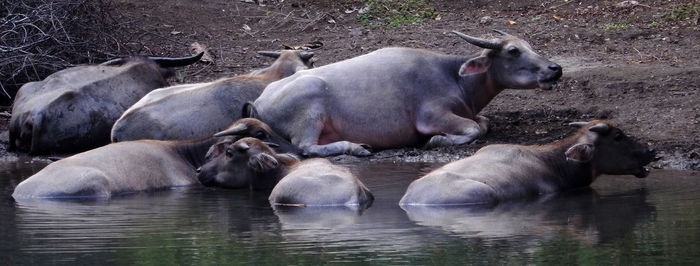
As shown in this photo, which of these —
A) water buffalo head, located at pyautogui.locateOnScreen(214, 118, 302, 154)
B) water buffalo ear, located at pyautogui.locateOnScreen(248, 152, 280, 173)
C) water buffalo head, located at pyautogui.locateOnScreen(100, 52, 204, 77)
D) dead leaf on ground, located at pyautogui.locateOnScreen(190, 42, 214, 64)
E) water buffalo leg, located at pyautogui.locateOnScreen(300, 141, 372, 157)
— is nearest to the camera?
water buffalo ear, located at pyautogui.locateOnScreen(248, 152, 280, 173)

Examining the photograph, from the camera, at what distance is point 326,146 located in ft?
40.7

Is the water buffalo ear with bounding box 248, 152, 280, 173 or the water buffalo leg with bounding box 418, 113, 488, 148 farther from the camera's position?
the water buffalo leg with bounding box 418, 113, 488, 148

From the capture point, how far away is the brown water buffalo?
8812 mm

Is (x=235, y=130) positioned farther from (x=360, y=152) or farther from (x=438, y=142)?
(x=438, y=142)

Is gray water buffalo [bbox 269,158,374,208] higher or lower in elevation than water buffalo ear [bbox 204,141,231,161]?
higher

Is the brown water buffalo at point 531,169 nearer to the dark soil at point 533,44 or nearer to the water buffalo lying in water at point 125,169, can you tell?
the dark soil at point 533,44

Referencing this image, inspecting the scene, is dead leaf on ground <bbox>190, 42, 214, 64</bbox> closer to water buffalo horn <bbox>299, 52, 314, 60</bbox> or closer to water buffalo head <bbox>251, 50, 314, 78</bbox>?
water buffalo head <bbox>251, 50, 314, 78</bbox>

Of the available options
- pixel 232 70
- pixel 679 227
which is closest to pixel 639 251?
pixel 679 227

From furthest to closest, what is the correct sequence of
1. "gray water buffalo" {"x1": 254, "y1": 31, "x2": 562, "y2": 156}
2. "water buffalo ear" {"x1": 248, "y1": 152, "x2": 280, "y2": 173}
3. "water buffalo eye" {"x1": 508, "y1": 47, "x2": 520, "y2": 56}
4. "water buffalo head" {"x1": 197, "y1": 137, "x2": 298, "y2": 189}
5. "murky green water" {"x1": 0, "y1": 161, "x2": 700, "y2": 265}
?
"water buffalo eye" {"x1": 508, "y1": 47, "x2": 520, "y2": 56}, "gray water buffalo" {"x1": 254, "y1": 31, "x2": 562, "y2": 156}, "water buffalo head" {"x1": 197, "y1": 137, "x2": 298, "y2": 189}, "water buffalo ear" {"x1": 248, "y1": 152, "x2": 280, "y2": 173}, "murky green water" {"x1": 0, "y1": 161, "x2": 700, "y2": 265}

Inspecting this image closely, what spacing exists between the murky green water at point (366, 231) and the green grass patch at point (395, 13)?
26.8 ft

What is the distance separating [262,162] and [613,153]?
2802 millimetres

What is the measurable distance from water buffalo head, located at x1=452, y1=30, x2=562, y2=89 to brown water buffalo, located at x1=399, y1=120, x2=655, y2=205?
2.37m

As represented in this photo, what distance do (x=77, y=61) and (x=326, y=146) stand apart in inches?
195

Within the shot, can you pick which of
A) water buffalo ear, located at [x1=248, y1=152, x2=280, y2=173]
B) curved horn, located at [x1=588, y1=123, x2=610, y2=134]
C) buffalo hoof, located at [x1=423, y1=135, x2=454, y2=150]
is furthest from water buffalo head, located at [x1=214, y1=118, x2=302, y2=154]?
curved horn, located at [x1=588, y1=123, x2=610, y2=134]
